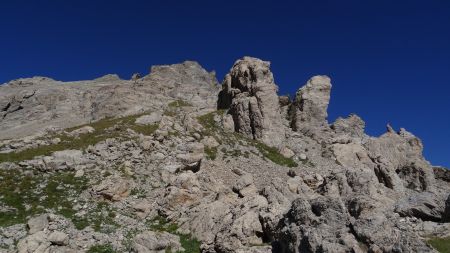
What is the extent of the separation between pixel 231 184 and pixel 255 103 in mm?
23773

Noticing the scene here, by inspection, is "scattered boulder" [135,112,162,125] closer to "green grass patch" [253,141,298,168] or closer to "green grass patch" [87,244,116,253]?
"green grass patch" [253,141,298,168]

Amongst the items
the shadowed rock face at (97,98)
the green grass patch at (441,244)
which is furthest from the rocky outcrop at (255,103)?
the green grass patch at (441,244)

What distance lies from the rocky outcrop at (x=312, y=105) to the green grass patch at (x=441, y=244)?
46.5 metres

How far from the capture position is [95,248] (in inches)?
1275

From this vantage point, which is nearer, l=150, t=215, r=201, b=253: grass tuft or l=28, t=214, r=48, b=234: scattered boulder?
l=150, t=215, r=201, b=253: grass tuft

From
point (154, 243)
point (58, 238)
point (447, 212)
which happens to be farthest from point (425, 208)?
point (58, 238)

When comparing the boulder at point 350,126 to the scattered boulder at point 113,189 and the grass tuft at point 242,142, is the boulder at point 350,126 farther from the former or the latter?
the scattered boulder at point 113,189

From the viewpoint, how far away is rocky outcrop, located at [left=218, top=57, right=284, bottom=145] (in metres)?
67.0

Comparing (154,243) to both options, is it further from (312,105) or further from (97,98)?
(97,98)

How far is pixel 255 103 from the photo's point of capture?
225 feet

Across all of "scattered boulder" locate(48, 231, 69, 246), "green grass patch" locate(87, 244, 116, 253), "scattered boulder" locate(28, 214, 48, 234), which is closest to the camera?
"scattered boulder" locate(48, 231, 69, 246)

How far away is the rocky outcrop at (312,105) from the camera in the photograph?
2985 inches

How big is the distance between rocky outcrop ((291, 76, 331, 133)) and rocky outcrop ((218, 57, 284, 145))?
279 inches

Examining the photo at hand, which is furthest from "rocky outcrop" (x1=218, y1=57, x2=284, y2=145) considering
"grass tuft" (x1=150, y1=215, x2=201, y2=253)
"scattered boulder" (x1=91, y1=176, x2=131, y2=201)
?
"grass tuft" (x1=150, y1=215, x2=201, y2=253)
